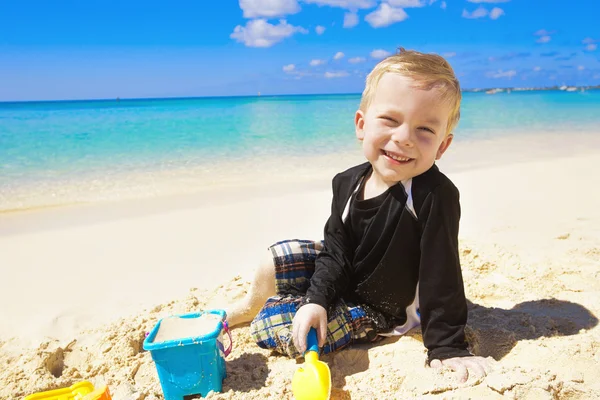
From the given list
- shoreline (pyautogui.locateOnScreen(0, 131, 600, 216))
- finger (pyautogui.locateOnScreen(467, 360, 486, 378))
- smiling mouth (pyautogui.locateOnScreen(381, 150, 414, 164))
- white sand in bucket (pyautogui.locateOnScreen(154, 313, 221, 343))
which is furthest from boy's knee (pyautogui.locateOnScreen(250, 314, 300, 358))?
shoreline (pyautogui.locateOnScreen(0, 131, 600, 216))

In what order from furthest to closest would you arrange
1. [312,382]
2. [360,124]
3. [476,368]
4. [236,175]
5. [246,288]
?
[236,175] < [246,288] < [360,124] < [476,368] < [312,382]

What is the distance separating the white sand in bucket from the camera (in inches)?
66.7

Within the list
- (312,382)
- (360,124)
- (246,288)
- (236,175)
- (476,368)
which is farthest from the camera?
(236,175)

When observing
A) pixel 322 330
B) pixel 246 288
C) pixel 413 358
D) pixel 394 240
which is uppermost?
pixel 394 240

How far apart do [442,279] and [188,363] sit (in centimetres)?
92

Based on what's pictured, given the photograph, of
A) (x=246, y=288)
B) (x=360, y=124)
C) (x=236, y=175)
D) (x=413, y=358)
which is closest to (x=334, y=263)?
(x=413, y=358)

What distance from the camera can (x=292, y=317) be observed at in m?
1.94

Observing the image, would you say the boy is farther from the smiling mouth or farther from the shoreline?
the shoreline

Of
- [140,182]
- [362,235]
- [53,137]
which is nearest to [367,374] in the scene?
[362,235]

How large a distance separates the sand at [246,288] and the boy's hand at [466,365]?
4 centimetres

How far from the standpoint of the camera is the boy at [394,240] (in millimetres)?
1658

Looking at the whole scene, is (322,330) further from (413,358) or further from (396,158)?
(396,158)

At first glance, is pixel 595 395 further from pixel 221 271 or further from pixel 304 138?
pixel 304 138

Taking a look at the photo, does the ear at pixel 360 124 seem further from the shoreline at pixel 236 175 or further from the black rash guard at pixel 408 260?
the shoreline at pixel 236 175
